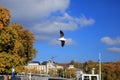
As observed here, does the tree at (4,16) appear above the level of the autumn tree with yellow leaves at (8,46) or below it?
above

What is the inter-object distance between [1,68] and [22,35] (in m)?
16.7

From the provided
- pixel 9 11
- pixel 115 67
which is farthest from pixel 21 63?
pixel 115 67

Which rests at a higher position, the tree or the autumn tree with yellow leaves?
the tree

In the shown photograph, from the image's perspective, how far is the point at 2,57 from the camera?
5375cm

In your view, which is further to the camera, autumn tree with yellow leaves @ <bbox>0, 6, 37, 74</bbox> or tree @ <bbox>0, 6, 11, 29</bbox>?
tree @ <bbox>0, 6, 11, 29</bbox>

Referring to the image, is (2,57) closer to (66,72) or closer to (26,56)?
(26,56)

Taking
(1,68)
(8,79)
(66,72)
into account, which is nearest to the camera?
(8,79)

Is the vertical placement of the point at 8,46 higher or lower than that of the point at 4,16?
lower

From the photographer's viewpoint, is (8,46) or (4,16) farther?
(8,46)

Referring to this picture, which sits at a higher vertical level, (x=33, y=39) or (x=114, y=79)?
(x=33, y=39)

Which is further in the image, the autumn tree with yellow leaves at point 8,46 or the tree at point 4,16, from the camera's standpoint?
the tree at point 4,16

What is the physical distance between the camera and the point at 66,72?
181 m

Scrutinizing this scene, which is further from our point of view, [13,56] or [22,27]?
[22,27]

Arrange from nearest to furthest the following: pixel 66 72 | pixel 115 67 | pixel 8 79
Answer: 1. pixel 8 79
2. pixel 115 67
3. pixel 66 72
